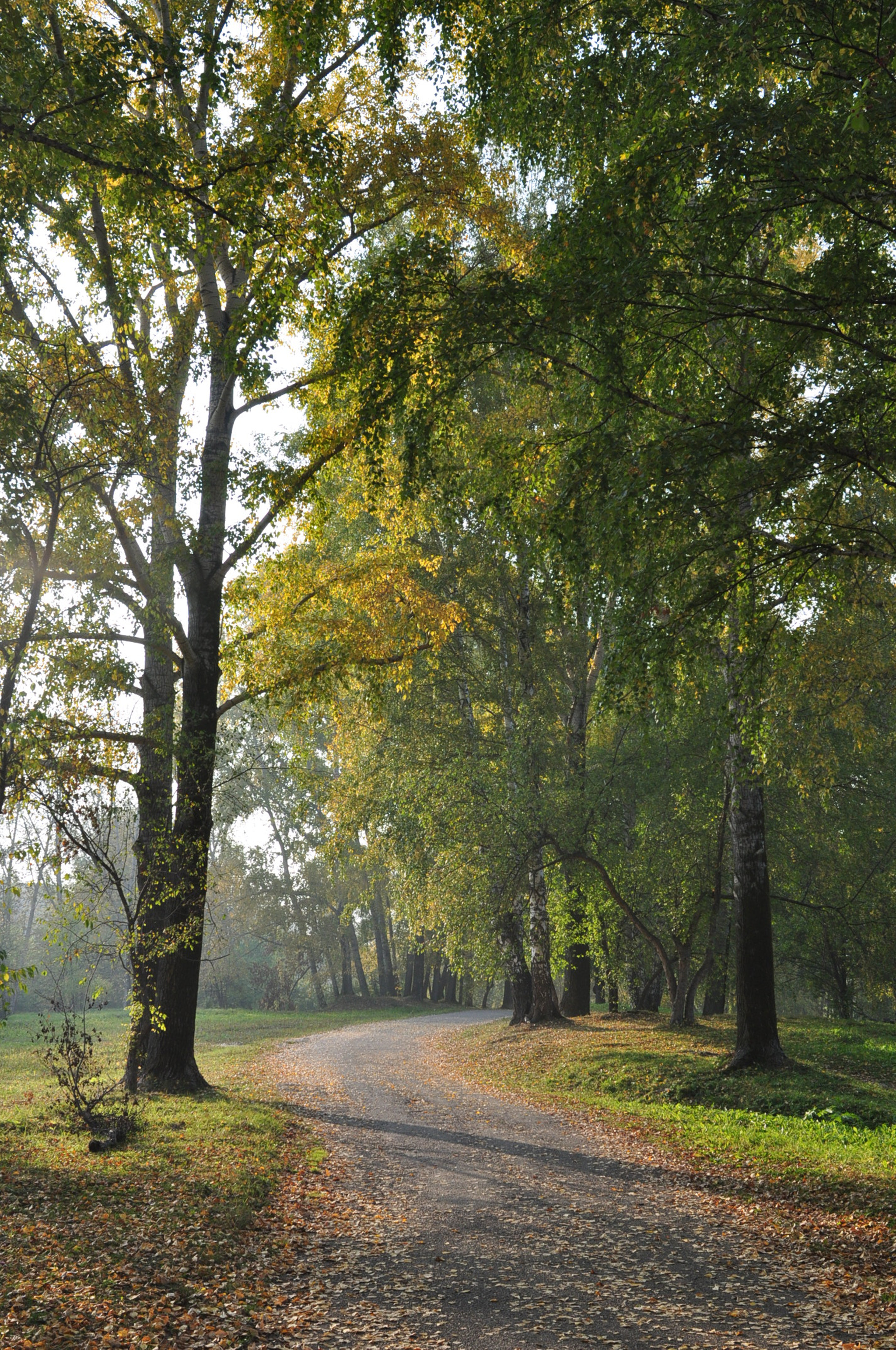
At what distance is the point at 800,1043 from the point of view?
47.9 feet

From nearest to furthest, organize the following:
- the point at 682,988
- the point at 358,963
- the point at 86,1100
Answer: the point at 86,1100
the point at 682,988
the point at 358,963

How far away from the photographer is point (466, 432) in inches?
381

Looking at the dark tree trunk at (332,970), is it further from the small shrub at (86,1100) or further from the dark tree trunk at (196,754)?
the small shrub at (86,1100)

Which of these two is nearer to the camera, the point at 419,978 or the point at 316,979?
the point at 419,978

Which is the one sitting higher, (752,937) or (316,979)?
(752,937)

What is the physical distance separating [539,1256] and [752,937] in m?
7.32

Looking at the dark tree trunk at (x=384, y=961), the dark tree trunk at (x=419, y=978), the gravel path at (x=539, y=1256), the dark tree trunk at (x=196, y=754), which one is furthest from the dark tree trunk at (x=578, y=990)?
the dark tree trunk at (x=384, y=961)

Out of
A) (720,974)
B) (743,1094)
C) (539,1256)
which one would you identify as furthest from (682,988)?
(539,1256)

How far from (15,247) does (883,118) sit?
734 cm

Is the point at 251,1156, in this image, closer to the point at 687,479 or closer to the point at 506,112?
the point at 687,479

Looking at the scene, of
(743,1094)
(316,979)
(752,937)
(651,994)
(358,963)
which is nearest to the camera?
(743,1094)

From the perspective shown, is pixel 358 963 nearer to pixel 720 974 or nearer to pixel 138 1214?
pixel 720 974

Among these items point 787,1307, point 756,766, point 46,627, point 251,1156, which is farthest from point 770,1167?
point 46,627

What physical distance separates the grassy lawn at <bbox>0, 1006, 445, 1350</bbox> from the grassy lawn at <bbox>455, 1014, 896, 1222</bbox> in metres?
4.21
